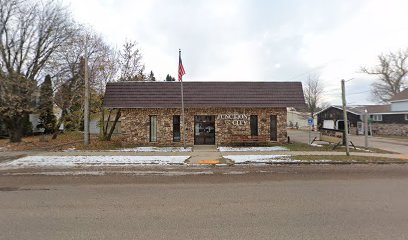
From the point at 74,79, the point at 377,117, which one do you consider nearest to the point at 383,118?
the point at 377,117

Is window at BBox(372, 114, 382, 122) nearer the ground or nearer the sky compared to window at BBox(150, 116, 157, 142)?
nearer the sky

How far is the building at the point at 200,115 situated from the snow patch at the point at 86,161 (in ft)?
21.2

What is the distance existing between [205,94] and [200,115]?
1624 millimetres

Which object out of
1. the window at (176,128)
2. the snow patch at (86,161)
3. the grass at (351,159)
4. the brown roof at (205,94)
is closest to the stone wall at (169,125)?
the window at (176,128)

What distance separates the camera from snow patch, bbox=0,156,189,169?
12312 mm

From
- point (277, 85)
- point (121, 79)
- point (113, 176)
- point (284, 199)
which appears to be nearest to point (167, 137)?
point (121, 79)

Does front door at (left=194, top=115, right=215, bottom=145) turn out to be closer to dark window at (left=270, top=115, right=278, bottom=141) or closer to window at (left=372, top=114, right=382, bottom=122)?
dark window at (left=270, top=115, right=278, bottom=141)

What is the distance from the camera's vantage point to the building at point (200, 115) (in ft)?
66.7

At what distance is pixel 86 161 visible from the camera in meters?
13.0

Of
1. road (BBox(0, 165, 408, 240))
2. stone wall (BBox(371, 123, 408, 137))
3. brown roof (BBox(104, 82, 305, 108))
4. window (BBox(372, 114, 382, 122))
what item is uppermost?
brown roof (BBox(104, 82, 305, 108))

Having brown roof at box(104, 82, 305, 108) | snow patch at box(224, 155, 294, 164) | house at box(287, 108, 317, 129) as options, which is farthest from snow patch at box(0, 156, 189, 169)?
house at box(287, 108, 317, 129)

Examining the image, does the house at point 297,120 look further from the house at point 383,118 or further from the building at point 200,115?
the building at point 200,115

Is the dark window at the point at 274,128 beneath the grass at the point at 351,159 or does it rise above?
above

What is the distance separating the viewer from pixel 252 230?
4758mm
